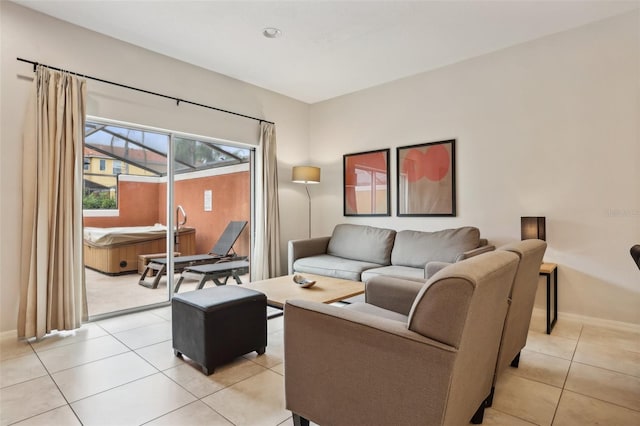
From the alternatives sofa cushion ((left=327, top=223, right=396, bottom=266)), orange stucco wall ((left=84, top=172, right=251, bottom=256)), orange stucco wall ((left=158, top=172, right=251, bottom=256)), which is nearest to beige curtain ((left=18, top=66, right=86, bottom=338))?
orange stucco wall ((left=84, top=172, right=251, bottom=256))

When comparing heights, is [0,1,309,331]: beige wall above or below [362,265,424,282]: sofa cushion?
above

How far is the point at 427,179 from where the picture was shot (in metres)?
4.17

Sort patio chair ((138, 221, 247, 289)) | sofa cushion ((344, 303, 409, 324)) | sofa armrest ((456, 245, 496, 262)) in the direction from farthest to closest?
1. patio chair ((138, 221, 247, 289))
2. sofa armrest ((456, 245, 496, 262))
3. sofa cushion ((344, 303, 409, 324))

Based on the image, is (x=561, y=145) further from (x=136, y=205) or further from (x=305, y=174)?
(x=136, y=205)

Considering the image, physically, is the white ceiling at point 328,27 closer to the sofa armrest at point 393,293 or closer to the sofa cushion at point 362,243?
the sofa cushion at point 362,243

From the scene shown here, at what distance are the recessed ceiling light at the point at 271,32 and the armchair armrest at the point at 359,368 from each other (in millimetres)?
2765

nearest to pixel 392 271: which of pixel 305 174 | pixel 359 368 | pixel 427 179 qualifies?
pixel 427 179

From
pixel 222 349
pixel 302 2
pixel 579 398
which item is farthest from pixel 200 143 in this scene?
pixel 579 398

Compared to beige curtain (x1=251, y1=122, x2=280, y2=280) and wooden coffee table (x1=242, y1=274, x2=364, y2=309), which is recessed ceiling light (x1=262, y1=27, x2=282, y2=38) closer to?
beige curtain (x1=251, y1=122, x2=280, y2=280)

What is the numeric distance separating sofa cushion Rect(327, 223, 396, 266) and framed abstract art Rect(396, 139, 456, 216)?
1.42 feet

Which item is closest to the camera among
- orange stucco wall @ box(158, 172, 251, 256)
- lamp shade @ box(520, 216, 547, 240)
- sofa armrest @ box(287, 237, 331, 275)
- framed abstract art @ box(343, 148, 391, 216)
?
lamp shade @ box(520, 216, 547, 240)

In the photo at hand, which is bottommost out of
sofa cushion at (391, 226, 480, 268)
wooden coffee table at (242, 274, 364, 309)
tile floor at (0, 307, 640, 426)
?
tile floor at (0, 307, 640, 426)

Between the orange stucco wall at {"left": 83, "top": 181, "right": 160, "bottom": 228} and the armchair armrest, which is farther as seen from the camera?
the orange stucco wall at {"left": 83, "top": 181, "right": 160, "bottom": 228}

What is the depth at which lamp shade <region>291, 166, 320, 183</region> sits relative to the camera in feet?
15.7
